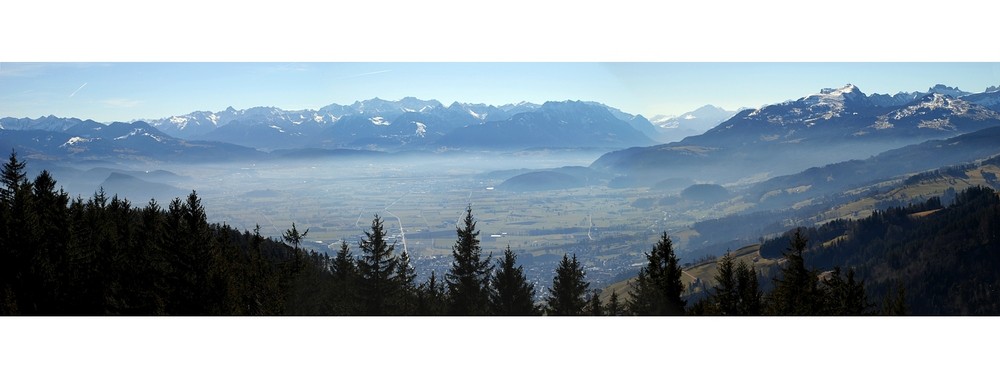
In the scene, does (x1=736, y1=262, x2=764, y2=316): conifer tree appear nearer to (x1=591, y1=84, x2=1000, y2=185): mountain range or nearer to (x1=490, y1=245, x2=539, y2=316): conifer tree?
(x1=490, y1=245, x2=539, y2=316): conifer tree

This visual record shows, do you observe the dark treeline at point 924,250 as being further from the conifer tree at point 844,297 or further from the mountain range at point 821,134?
the conifer tree at point 844,297

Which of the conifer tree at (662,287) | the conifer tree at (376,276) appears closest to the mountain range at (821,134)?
the conifer tree at (662,287)

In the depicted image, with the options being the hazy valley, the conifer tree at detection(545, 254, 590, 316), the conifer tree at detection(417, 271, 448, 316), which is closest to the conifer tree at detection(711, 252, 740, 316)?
the conifer tree at detection(545, 254, 590, 316)

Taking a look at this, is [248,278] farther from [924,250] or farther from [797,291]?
[924,250]

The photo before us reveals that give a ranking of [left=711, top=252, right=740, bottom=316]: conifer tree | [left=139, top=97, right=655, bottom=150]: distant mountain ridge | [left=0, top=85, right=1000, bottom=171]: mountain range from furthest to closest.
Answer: [left=139, top=97, right=655, bottom=150]: distant mountain ridge
[left=0, top=85, right=1000, bottom=171]: mountain range
[left=711, top=252, right=740, bottom=316]: conifer tree

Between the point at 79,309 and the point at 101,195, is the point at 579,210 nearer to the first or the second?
the point at 101,195

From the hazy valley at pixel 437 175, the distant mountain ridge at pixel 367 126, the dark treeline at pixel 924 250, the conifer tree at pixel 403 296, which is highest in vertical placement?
the distant mountain ridge at pixel 367 126

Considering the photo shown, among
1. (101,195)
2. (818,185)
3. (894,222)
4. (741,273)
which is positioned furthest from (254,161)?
(818,185)
